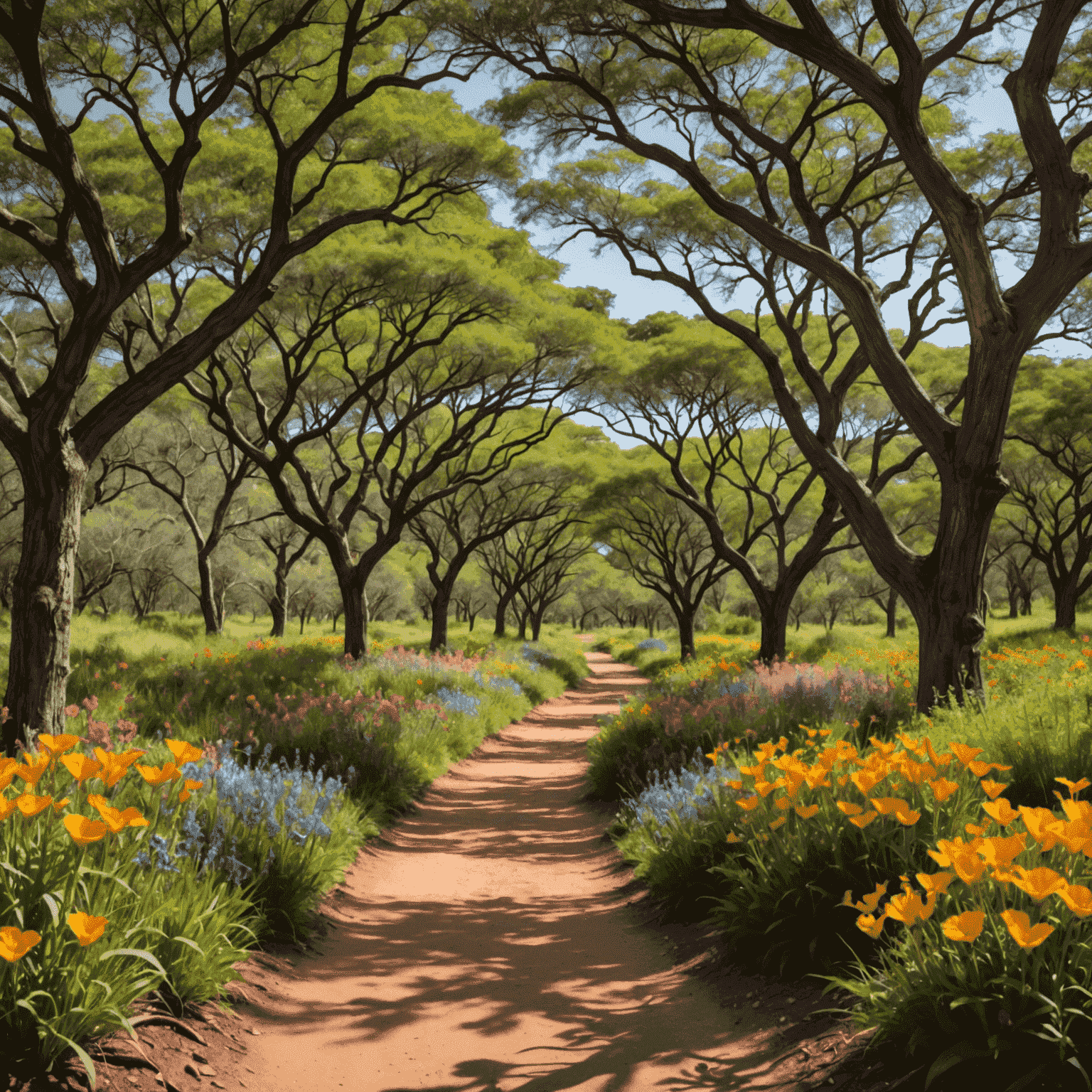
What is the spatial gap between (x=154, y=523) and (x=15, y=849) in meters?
32.2

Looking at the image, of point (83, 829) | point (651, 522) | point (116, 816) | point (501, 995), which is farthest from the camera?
point (651, 522)

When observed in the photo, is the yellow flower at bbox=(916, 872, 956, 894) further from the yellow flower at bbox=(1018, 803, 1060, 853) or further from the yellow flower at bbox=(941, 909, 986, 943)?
the yellow flower at bbox=(1018, 803, 1060, 853)

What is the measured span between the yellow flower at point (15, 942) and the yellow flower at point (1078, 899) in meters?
2.65

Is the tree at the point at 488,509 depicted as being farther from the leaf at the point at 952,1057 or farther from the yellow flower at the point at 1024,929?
the yellow flower at the point at 1024,929

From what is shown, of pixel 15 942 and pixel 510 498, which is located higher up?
pixel 510 498

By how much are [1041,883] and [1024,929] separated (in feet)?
0.44

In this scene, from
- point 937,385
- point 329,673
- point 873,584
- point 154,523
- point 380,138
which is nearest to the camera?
point 380,138

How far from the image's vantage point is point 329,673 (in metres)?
11.7

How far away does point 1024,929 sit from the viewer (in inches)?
77.0

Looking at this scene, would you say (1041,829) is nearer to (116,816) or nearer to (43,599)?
(116,816)

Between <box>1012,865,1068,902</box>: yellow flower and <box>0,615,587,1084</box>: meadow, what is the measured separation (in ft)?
8.30

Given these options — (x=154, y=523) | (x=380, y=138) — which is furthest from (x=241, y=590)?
(x=380, y=138)

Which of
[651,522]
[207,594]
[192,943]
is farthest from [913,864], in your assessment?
[651,522]

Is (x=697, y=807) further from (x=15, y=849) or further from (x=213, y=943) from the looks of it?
(x=15, y=849)
